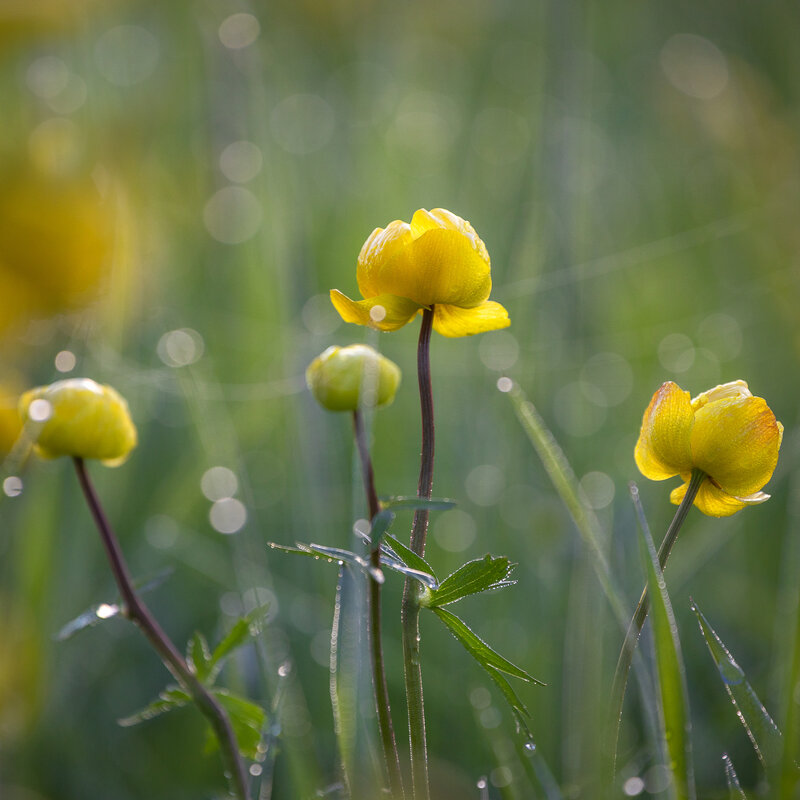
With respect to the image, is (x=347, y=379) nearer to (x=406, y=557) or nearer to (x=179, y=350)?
(x=406, y=557)

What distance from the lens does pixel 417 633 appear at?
0.47 metres

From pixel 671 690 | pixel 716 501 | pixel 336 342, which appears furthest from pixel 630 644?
pixel 336 342

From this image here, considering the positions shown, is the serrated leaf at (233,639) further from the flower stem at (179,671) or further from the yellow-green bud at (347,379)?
the yellow-green bud at (347,379)

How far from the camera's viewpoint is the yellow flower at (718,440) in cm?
48

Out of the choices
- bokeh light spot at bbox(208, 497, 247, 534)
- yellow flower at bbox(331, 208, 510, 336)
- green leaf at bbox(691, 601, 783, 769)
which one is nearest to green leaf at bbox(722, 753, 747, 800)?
green leaf at bbox(691, 601, 783, 769)

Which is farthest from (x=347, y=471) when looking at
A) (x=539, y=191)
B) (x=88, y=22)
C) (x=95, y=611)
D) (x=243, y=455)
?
(x=88, y=22)

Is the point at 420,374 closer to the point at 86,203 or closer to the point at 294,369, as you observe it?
the point at 294,369

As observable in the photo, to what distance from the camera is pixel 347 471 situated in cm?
128

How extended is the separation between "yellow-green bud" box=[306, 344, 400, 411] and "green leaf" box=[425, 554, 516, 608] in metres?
0.13

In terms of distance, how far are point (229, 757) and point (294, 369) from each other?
2.39 ft

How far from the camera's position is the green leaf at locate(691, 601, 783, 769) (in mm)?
455

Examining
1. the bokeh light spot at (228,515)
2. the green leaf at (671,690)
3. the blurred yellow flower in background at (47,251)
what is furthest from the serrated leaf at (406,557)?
the blurred yellow flower in background at (47,251)

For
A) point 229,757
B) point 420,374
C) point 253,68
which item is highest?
point 253,68

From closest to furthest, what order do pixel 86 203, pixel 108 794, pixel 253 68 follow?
1. pixel 108 794
2. pixel 253 68
3. pixel 86 203
